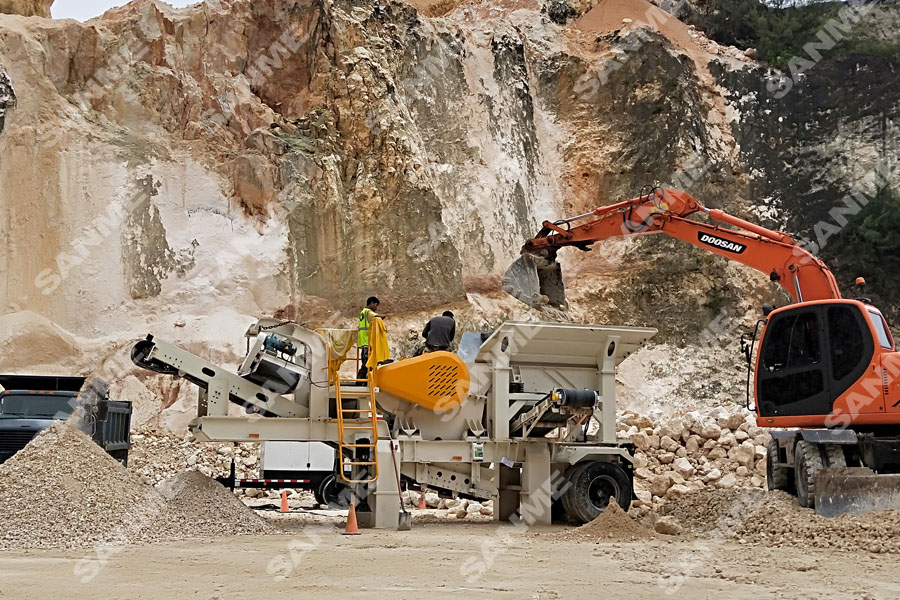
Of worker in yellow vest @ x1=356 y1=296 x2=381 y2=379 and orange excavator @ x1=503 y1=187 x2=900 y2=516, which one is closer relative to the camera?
orange excavator @ x1=503 y1=187 x2=900 y2=516

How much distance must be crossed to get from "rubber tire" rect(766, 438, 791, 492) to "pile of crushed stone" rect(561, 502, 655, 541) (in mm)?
1970

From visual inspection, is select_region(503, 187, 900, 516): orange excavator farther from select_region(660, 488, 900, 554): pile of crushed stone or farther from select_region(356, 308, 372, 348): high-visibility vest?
select_region(356, 308, 372, 348): high-visibility vest

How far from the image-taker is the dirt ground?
6047 mm

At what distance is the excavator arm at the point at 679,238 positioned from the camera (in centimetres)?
1132

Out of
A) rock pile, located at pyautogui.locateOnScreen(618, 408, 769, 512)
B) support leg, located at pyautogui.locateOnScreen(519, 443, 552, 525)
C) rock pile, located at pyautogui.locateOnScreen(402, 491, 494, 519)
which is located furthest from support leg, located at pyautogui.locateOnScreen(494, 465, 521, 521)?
rock pile, located at pyautogui.locateOnScreen(618, 408, 769, 512)

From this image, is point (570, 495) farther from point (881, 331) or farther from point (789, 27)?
point (789, 27)

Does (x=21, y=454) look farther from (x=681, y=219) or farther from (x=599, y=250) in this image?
(x=599, y=250)

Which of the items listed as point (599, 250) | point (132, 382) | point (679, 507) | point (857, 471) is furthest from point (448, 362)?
point (599, 250)

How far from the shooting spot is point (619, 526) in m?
9.80

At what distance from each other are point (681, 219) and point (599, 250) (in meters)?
14.5

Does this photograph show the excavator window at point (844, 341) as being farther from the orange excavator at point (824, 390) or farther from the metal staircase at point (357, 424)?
the metal staircase at point (357, 424)

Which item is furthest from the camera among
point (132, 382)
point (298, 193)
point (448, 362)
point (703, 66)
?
point (703, 66)

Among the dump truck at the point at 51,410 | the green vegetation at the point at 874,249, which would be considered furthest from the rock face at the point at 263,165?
the dump truck at the point at 51,410

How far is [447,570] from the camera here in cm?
711
